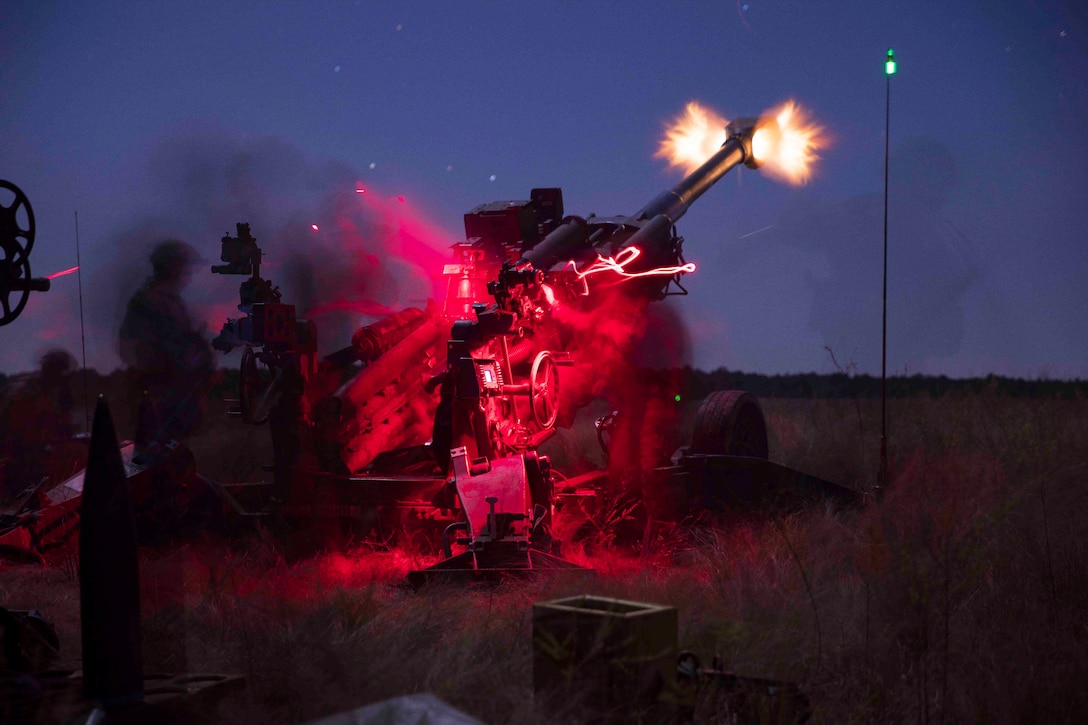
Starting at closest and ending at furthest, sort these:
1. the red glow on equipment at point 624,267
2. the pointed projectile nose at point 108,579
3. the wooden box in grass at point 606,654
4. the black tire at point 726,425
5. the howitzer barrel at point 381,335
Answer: the wooden box in grass at point 606,654
the pointed projectile nose at point 108,579
the howitzer barrel at point 381,335
the red glow on equipment at point 624,267
the black tire at point 726,425

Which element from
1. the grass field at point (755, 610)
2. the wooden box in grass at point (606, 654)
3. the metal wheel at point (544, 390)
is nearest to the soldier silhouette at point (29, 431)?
the grass field at point (755, 610)

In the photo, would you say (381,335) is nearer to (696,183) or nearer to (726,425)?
(726,425)

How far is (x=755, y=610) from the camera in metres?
6.85

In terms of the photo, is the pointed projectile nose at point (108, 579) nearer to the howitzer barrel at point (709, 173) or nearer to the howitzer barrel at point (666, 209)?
the howitzer barrel at point (666, 209)

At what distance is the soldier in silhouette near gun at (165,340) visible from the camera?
1254 cm

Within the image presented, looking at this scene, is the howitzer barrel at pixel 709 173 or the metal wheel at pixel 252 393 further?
the howitzer barrel at pixel 709 173

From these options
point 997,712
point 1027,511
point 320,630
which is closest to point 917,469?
point 1027,511

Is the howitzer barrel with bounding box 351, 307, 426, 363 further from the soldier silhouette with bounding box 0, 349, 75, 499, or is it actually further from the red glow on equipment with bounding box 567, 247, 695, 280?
the soldier silhouette with bounding box 0, 349, 75, 499

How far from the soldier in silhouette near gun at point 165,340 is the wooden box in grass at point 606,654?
9.00 m

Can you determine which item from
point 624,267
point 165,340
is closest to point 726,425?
point 624,267

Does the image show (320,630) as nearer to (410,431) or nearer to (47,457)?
(410,431)

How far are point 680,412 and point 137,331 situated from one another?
279 inches

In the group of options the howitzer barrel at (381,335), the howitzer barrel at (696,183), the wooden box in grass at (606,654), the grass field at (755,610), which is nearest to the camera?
the wooden box in grass at (606,654)

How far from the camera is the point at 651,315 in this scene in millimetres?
12945
